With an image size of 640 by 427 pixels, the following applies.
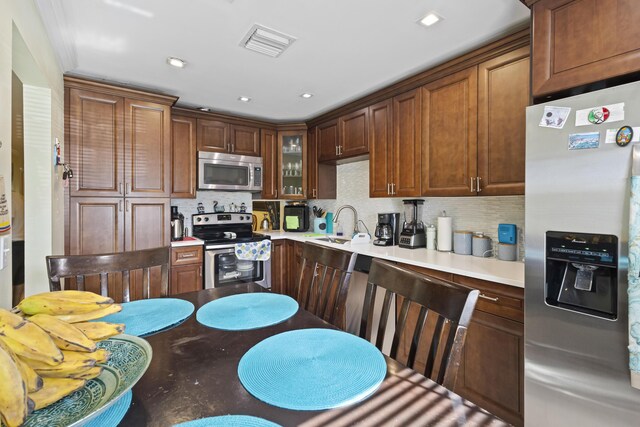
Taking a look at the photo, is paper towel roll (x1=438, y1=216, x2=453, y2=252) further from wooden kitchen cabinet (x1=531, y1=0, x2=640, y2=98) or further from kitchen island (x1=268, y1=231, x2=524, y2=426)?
wooden kitchen cabinet (x1=531, y1=0, x2=640, y2=98)

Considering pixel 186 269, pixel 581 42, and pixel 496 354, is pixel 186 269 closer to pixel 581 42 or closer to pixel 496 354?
pixel 496 354

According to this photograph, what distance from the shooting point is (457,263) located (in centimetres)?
195

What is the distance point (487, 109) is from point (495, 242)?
0.95 meters

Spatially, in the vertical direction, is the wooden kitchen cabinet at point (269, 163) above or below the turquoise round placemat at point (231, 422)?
above

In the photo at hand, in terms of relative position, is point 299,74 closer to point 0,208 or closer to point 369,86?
point 369,86

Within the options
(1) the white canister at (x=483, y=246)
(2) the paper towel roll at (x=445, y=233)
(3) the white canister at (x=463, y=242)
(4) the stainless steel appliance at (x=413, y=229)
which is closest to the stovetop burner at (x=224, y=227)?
(4) the stainless steel appliance at (x=413, y=229)

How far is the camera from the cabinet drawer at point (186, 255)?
2.88 meters

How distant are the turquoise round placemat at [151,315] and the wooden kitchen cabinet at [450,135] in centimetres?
187

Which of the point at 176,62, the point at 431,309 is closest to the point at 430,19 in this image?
the point at 431,309

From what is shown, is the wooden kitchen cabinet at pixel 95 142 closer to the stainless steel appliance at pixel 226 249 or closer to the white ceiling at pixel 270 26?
the white ceiling at pixel 270 26

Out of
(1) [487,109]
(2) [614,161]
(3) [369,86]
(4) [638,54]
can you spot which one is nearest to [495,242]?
(1) [487,109]

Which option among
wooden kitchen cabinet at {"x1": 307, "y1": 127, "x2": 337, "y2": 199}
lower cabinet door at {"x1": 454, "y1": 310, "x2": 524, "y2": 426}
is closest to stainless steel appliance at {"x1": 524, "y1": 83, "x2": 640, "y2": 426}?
lower cabinet door at {"x1": 454, "y1": 310, "x2": 524, "y2": 426}

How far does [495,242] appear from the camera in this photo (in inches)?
86.2

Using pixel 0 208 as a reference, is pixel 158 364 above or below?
below
